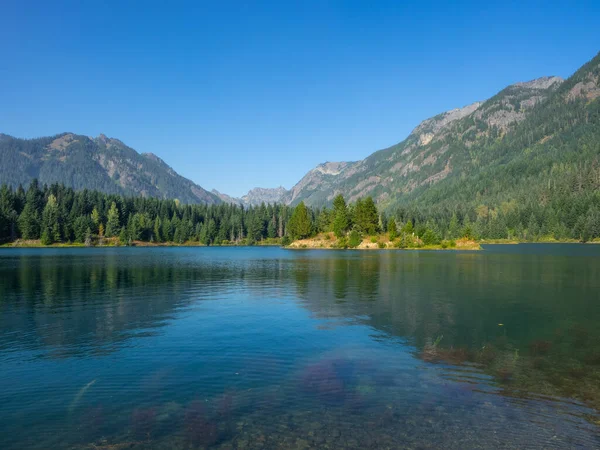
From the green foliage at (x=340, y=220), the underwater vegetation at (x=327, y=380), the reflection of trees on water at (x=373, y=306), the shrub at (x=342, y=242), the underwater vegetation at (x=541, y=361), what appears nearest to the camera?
the underwater vegetation at (x=327, y=380)

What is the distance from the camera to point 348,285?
57688 mm

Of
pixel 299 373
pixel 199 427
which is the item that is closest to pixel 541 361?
pixel 299 373

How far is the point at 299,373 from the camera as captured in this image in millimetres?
20828

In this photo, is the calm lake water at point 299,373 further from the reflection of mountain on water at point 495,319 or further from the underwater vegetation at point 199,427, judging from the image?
the reflection of mountain on water at point 495,319

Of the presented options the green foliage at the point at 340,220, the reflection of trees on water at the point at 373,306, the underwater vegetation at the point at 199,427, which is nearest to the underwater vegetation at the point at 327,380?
the underwater vegetation at the point at 199,427

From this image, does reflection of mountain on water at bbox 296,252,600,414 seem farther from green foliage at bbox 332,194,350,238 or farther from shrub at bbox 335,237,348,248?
green foliage at bbox 332,194,350,238

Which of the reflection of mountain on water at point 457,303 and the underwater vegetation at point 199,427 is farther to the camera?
the reflection of mountain on water at point 457,303

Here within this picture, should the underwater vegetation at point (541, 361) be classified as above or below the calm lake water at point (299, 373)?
below

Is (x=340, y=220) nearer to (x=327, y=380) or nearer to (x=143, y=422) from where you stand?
(x=327, y=380)

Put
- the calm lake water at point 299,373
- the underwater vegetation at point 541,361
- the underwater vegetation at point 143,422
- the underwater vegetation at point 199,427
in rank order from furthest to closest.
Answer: the underwater vegetation at point 541,361 < the calm lake water at point 299,373 < the underwater vegetation at point 143,422 < the underwater vegetation at point 199,427

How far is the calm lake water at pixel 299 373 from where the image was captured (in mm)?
14391

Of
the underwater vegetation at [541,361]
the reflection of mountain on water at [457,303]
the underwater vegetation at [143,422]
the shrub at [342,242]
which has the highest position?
the shrub at [342,242]

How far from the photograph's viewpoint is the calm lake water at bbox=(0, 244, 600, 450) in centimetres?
1439

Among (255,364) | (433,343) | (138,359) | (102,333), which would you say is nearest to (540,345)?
(433,343)
